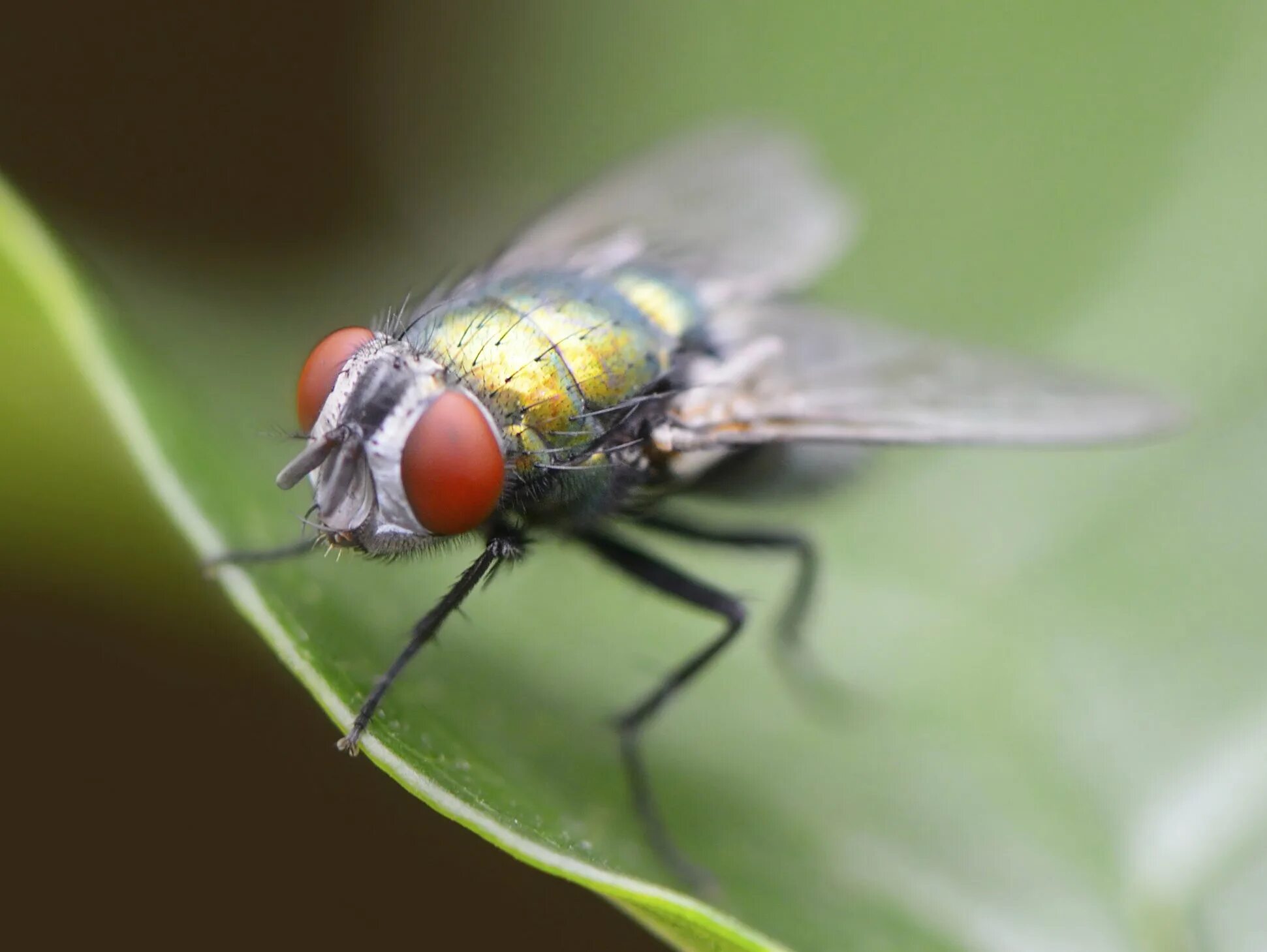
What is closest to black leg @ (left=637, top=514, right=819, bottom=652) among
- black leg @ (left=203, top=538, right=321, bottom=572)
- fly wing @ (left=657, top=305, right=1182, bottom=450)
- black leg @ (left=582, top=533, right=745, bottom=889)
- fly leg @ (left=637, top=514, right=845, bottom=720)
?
fly leg @ (left=637, top=514, right=845, bottom=720)

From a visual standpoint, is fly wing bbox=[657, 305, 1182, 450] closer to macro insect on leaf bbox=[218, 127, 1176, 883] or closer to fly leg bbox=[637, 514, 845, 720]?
macro insect on leaf bbox=[218, 127, 1176, 883]

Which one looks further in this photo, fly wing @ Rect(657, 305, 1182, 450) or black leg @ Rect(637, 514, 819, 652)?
black leg @ Rect(637, 514, 819, 652)

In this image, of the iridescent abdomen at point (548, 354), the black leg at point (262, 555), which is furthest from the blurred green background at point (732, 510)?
the iridescent abdomen at point (548, 354)

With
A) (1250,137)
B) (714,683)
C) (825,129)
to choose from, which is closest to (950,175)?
(825,129)

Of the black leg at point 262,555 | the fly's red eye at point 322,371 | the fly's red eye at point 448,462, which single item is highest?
the fly's red eye at point 322,371

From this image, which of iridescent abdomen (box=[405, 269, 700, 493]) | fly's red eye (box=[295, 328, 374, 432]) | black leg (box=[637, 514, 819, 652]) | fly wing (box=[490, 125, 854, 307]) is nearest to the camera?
fly's red eye (box=[295, 328, 374, 432])

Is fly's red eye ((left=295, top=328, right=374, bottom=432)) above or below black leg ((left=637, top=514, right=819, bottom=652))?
above

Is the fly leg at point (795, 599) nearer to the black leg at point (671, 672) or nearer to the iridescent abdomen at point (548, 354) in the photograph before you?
the black leg at point (671, 672)
